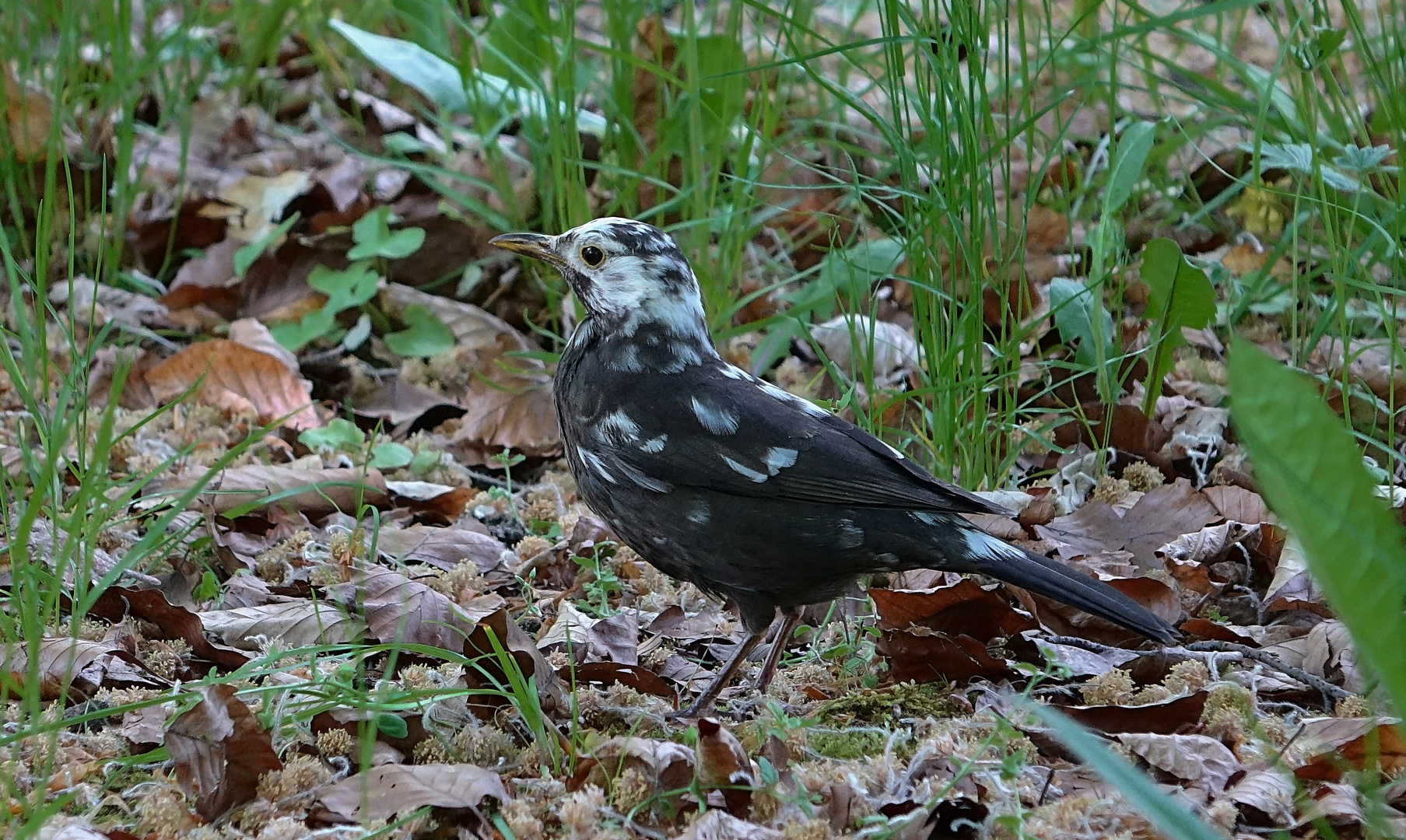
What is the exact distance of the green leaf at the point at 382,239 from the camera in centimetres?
586

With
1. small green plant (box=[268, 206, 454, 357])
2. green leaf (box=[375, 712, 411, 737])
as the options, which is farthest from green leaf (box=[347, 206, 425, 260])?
green leaf (box=[375, 712, 411, 737])

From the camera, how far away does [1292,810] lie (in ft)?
8.43

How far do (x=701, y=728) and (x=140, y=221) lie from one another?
4.71 metres

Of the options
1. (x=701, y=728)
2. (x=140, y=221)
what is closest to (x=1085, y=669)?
(x=701, y=728)

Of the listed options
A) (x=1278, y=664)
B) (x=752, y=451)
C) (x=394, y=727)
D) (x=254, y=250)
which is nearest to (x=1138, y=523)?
(x=1278, y=664)

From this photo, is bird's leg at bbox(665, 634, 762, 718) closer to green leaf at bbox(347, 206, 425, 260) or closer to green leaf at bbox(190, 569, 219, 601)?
green leaf at bbox(190, 569, 219, 601)

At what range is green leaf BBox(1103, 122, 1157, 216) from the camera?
4.27 meters

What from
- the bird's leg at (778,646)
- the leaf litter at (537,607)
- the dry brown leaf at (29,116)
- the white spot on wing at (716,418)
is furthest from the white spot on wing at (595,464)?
the dry brown leaf at (29,116)

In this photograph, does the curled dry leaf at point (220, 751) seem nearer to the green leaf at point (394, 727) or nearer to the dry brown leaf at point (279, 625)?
the green leaf at point (394, 727)

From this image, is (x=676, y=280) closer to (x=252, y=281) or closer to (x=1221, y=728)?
(x=1221, y=728)

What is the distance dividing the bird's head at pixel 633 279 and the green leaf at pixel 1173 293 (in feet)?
4.49

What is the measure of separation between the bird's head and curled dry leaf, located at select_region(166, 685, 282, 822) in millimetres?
1750

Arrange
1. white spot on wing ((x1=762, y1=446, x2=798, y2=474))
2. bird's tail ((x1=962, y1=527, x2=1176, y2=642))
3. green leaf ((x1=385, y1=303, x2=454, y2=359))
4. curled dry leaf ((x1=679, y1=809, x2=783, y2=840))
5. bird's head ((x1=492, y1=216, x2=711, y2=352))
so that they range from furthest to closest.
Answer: green leaf ((x1=385, y1=303, x2=454, y2=359)) < bird's head ((x1=492, y1=216, x2=711, y2=352)) < white spot on wing ((x1=762, y1=446, x2=798, y2=474)) < bird's tail ((x1=962, y1=527, x2=1176, y2=642)) < curled dry leaf ((x1=679, y1=809, x2=783, y2=840))

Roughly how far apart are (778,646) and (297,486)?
1.70m
